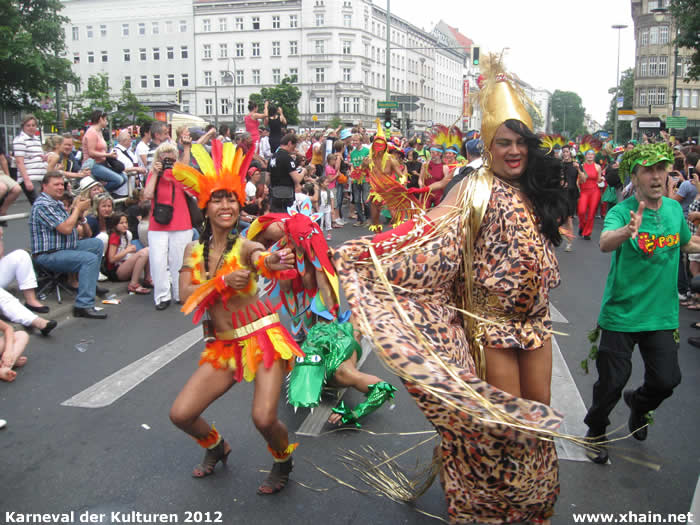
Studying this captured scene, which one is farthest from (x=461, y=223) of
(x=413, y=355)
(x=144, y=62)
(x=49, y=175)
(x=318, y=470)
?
(x=144, y=62)

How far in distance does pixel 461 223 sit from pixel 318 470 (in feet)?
6.43

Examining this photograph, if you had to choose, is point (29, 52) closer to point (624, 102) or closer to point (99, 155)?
point (99, 155)

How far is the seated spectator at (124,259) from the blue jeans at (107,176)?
3.92 ft

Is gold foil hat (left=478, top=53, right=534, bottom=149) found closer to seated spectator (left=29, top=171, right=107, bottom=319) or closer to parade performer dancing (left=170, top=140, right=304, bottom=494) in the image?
parade performer dancing (left=170, top=140, right=304, bottom=494)

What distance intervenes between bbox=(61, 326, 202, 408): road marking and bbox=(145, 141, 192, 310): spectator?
1.42 m

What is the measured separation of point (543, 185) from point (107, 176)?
8457 mm

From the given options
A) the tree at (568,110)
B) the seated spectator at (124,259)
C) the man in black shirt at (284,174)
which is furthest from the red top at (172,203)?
the tree at (568,110)

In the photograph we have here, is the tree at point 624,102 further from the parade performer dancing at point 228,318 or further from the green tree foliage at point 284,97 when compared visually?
the parade performer dancing at point 228,318

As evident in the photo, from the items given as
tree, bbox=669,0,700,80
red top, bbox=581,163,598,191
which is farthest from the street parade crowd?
tree, bbox=669,0,700,80

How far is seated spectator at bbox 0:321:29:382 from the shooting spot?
5.29 metres

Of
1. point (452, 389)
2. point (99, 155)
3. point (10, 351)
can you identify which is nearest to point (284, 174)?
point (99, 155)

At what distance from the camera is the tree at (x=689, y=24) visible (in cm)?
2231

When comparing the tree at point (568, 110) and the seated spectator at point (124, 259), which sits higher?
the tree at point (568, 110)

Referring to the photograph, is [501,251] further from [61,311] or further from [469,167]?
[61,311]
